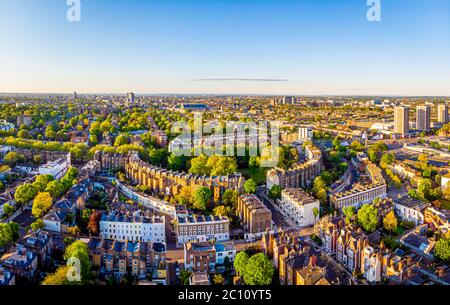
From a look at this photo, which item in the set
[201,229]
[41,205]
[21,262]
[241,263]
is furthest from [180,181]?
[21,262]

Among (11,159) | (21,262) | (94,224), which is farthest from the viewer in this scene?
(11,159)

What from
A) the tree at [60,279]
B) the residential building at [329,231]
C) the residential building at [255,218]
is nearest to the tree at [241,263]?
the residential building at [255,218]

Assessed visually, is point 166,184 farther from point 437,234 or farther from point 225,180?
point 437,234

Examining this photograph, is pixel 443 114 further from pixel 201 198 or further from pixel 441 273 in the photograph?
pixel 441 273

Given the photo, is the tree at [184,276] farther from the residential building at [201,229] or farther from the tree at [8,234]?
the tree at [8,234]

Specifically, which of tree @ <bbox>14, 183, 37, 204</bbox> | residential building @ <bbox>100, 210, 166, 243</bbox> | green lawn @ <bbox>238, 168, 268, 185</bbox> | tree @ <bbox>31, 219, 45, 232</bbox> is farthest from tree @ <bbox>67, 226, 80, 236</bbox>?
green lawn @ <bbox>238, 168, 268, 185</bbox>
